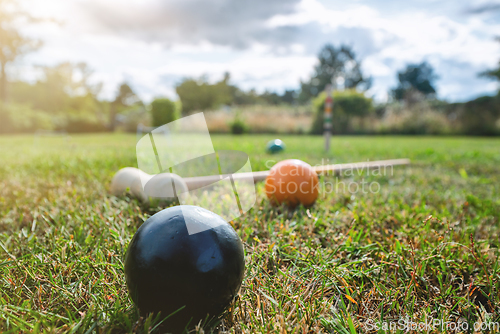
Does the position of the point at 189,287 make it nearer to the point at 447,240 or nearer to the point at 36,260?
the point at 36,260

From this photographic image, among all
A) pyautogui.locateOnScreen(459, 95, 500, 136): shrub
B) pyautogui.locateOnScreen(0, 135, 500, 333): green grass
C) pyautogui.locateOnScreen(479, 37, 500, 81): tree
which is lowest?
pyautogui.locateOnScreen(459, 95, 500, 136): shrub

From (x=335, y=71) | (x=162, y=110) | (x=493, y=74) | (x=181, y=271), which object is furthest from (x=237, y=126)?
(x=335, y=71)

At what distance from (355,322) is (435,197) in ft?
6.93

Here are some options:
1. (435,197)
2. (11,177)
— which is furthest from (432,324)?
(11,177)

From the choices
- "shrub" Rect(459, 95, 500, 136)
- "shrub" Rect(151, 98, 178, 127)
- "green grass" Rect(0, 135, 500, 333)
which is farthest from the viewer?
"shrub" Rect(459, 95, 500, 136)

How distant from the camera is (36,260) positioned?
4.88 ft

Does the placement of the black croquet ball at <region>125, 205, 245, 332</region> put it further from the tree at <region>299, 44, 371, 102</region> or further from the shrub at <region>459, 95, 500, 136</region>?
the tree at <region>299, 44, 371, 102</region>

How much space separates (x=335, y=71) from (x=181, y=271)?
156 feet

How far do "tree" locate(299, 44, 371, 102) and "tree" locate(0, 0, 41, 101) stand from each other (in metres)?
33.1

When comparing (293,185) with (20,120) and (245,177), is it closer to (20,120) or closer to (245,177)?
(245,177)

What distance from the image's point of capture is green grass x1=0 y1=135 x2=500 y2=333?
1.16 m

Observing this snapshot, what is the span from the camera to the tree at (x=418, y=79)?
4689cm

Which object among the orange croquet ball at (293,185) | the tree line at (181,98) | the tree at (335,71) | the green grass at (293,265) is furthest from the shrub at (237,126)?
the tree at (335,71)

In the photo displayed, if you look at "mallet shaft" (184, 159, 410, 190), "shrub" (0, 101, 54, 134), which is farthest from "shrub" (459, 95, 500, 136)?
"shrub" (0, 101, 54, 134)
